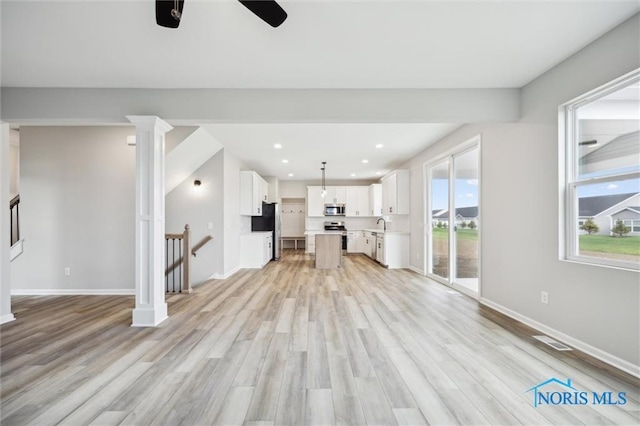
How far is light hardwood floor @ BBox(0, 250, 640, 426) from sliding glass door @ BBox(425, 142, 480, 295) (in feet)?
4.35

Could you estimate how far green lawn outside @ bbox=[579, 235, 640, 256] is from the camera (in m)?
2.33

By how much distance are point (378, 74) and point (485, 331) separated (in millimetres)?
2897

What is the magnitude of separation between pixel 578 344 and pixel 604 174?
59.8 inches

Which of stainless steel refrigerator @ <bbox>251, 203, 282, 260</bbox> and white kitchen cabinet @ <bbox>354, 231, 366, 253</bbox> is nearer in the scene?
stainless steel refrigerator @ <bbox>251, 203, 282, 260</bbox>

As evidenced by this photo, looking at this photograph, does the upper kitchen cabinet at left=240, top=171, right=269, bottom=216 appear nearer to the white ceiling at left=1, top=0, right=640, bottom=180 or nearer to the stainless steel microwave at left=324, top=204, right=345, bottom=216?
the stainless steel microwave at left=324, top=204, right=345, bottom=216

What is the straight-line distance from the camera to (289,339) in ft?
9.53

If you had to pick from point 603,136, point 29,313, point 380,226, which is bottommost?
point 29,313

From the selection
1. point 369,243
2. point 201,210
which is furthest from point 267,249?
point 369,243

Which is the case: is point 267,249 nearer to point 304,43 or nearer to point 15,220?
point 15,220

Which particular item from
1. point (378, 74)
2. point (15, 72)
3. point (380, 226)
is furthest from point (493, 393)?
point (380, 226)

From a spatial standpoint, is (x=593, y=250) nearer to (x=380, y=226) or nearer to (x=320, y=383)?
(x=320, y=383)

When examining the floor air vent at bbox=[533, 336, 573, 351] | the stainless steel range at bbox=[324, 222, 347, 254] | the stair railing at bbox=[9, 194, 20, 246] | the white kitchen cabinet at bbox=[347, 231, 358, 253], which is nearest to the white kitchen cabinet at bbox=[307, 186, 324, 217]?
the stainless steel range at bbox=[324, 222, 347, 254]

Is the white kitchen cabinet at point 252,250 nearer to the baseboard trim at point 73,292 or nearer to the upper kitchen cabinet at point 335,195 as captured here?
the baseboard trim at point 73,292

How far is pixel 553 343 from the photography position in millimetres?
2768
